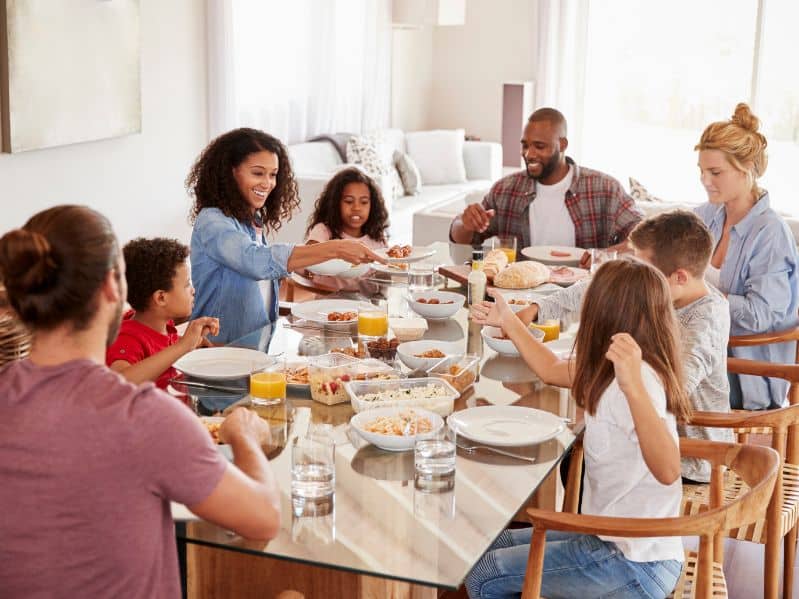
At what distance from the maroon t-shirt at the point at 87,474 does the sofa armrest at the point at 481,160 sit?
292 inches

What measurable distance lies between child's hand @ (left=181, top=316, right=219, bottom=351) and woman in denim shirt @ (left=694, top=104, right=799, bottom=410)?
1618 millimetres

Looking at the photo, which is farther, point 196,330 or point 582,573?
point 196,330

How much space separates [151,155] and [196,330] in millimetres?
3912

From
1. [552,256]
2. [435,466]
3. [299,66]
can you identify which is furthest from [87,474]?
[299,66]

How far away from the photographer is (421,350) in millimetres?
2680

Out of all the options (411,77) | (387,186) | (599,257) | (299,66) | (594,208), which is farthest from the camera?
(411,77)

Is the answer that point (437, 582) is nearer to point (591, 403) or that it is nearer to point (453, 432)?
point (453, 432)

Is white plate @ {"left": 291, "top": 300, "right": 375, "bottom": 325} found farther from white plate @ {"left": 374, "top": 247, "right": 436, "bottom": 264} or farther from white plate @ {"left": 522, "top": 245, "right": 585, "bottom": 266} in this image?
white plate @ {"left": 522, "top": 245, "right": 585, "bottom": 266}

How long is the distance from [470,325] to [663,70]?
21.4 ft

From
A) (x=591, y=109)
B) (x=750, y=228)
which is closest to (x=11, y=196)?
(x=750, y=228)

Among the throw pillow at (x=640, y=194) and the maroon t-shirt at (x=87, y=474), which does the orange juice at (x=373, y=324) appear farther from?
the throw pillow at (x=640, y=194)

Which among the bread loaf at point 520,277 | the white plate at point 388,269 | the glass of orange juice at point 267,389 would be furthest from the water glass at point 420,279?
the glass of orange juice at point 267,389

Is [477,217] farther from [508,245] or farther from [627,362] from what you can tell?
[627,362]

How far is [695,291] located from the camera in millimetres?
2656
